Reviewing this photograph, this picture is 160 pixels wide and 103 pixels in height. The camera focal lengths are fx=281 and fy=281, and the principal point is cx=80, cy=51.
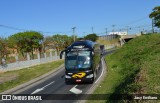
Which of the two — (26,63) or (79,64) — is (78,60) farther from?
(26,63)

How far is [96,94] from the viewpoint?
19812 millimetres

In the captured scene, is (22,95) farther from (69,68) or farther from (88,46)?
(88,46)

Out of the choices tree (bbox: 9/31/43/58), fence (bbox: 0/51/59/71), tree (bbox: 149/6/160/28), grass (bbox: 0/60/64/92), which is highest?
tree (bbox: 149/6/160/28)

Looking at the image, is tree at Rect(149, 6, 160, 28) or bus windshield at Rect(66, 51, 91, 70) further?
tree at Rect(149, 6, 160, 28)

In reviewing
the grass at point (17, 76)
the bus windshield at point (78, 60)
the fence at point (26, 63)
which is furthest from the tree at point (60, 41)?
the bus windshield at point (78, 60)

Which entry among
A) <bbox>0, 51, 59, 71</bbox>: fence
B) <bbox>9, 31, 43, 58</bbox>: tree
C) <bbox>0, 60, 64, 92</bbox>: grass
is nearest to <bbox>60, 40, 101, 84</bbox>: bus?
<bbox>0, 60, 64, 92</bbox>: grass

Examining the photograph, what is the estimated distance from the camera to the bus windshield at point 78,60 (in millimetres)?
24578

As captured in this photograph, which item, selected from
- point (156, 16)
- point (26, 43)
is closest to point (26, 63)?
point (26, 43)

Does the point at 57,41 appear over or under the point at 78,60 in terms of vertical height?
over

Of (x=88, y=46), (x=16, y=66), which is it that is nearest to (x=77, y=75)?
(x=88, y=46)

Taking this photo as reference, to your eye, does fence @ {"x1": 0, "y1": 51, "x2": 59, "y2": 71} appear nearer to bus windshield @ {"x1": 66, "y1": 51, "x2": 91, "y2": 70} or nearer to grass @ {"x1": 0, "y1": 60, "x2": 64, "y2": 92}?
grass @ {"x1": 0, "y1": 60, "x2": 64, "y2": 92}

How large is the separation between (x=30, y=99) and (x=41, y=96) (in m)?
0.93

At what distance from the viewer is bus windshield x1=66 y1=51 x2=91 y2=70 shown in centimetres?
2458

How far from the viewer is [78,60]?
81.1 feet
